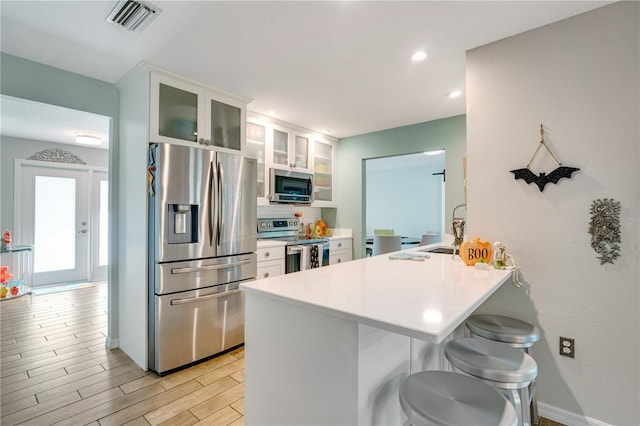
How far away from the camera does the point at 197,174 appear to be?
248 cm

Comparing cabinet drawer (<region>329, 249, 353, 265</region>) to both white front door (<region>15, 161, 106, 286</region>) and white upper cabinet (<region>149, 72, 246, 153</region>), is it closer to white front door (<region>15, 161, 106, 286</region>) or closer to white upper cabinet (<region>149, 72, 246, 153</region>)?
white upper cabinet (<region>149, 72, 246, 153</region>)

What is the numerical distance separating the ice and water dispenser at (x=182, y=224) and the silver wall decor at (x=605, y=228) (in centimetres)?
270

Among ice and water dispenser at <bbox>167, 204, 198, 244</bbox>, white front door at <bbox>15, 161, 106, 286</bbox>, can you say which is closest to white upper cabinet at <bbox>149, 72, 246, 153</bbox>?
ice and water dispenser at <bbox>167, 204, 198, 244</bbox>

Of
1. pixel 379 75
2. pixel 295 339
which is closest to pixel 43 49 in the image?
pixel 379 75

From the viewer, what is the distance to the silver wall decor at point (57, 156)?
4.83 m

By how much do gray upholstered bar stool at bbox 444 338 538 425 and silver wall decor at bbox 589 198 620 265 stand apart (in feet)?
2.82

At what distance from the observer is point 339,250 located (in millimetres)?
4340

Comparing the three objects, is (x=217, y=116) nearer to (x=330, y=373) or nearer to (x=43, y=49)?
(x=43, y=49)

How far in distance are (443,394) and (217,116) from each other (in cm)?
275

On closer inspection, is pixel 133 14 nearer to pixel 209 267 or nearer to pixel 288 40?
pixel 288 40

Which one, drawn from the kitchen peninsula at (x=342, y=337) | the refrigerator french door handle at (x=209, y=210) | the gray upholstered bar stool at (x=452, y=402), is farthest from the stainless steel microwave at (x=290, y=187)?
the gray upholstered bar stool at (x=452, y=402)

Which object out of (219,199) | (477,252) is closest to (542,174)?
(477,252)

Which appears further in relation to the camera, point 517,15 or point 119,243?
point 119,243

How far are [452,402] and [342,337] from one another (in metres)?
0.42
